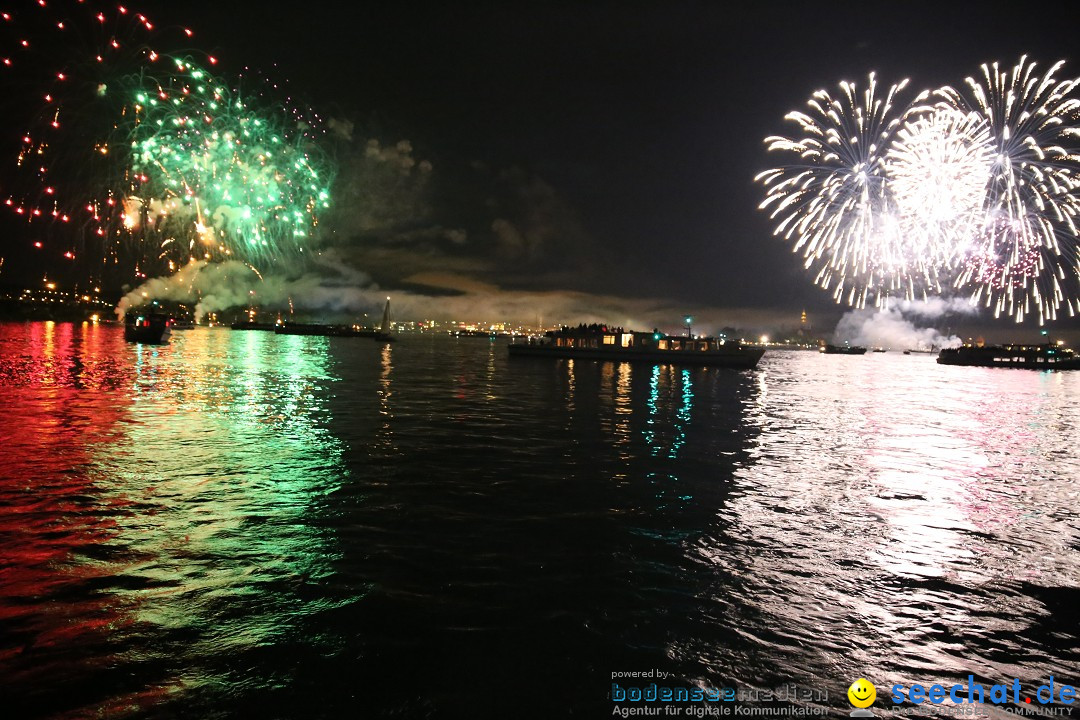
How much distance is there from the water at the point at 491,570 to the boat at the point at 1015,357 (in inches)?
5297

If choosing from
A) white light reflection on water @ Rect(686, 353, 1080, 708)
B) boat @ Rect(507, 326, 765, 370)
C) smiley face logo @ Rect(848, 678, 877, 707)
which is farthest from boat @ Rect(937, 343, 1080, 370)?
smiley face logo @ Rect(848, 678, 877, 707)

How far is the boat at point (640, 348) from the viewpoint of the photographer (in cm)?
8512

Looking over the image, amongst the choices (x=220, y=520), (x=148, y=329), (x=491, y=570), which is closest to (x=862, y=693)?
(x=491, y=570)

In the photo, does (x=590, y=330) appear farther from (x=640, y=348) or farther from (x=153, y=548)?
(x=153, y=548)

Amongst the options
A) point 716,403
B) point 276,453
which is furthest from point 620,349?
point 276,453

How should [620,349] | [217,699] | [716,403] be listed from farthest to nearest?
[620,349] → [716,403] → [217,699]

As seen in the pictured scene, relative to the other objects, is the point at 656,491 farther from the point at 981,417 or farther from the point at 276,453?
the point at 981,417

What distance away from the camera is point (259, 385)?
3428 centimetres

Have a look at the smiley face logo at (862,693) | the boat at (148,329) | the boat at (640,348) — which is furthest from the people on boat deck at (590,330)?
the smiley face logo at (862,693)

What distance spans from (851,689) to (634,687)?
2.30m

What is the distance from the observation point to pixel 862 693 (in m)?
5.55

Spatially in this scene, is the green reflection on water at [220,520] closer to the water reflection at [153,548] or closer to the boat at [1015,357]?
the water reflection at [153,548]

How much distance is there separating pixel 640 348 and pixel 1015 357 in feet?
323

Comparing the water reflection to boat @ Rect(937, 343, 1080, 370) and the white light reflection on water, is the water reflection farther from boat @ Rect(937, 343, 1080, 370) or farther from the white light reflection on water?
boat @ Rect(937, 343, 1080, 370)
